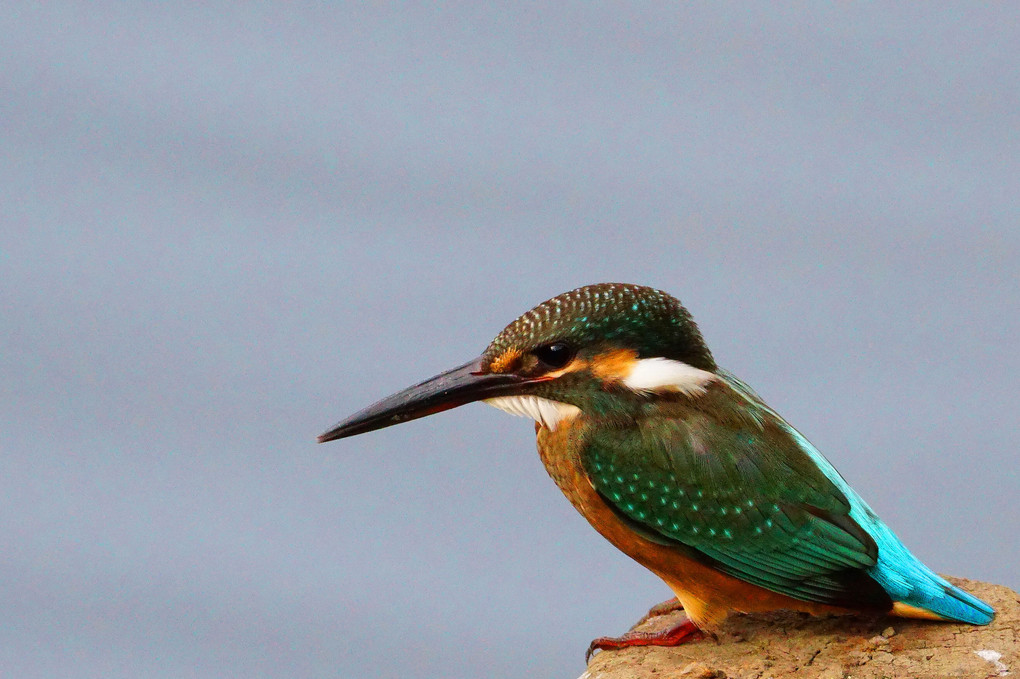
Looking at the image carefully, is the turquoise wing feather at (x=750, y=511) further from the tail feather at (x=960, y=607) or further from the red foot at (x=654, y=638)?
the red foot at (x=654, y=638)

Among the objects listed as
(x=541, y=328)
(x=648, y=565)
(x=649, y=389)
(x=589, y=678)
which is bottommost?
(x=589, y=678)

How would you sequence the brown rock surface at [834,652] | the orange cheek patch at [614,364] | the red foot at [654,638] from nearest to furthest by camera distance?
the brown rock surface at [834,652], the orange cheek patch at [614,364], the red foot at [654,638]

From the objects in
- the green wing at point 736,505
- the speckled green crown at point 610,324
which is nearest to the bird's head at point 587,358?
the speckled green crown at point 610,324

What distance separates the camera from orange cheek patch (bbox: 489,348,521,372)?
139 inches

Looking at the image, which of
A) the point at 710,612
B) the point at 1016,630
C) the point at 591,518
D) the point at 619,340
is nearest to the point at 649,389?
the point at 619,340

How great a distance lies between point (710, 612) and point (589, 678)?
37cm

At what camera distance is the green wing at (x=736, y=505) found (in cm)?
345

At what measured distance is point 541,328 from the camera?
350cm

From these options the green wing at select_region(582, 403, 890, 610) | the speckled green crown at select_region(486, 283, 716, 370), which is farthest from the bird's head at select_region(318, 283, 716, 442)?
the green wing at select_region(582, 403, 890, 610)

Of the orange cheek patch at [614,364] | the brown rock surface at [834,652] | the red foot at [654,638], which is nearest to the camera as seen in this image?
the brown rock surface at [834,652]

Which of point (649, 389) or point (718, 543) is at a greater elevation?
point (649, 389)

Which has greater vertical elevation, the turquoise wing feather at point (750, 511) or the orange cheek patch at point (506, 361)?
the orange cheek patch at point (506, 361)

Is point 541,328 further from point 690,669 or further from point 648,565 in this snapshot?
point 690,669

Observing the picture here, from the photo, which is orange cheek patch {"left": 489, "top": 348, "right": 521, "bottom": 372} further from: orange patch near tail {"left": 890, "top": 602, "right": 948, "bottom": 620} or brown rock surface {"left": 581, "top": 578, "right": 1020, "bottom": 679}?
orange patch near tail {"left": 890, "top": 602, "right": 948, "bottom": 620}
